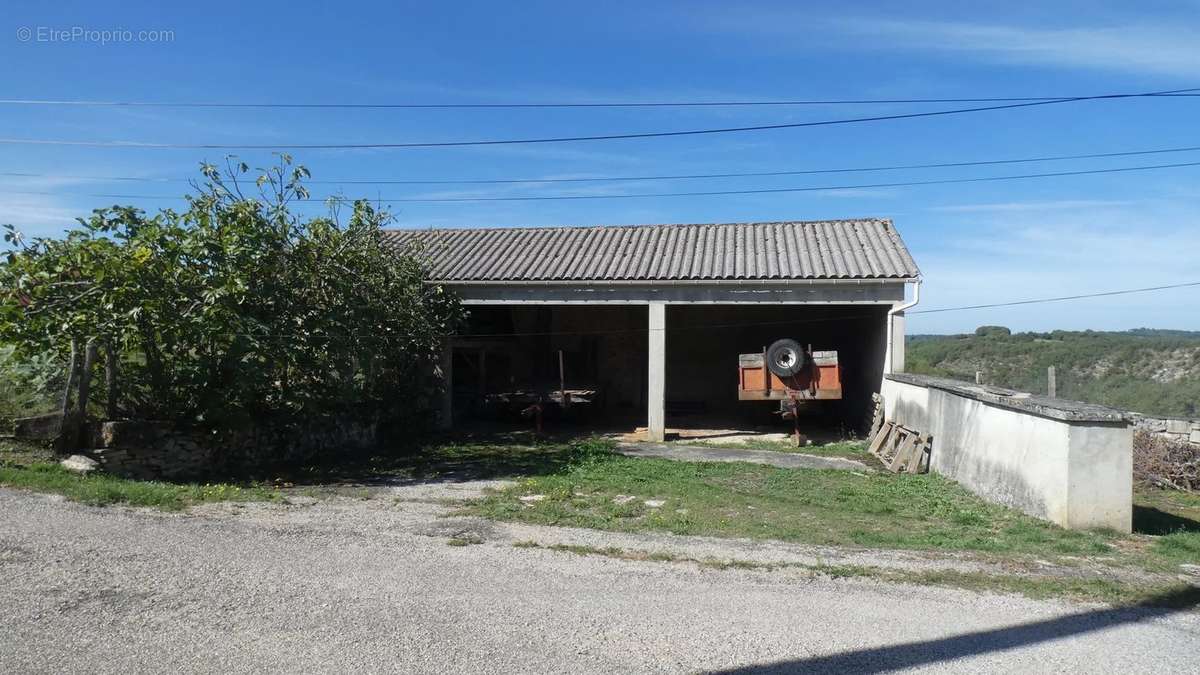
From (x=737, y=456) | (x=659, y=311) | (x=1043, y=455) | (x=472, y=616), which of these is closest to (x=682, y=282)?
(x=659, y=311)

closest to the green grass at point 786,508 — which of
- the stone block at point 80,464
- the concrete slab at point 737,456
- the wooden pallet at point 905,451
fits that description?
the wooden pallet at point 905,451

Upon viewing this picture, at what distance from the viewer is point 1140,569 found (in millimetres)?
6730

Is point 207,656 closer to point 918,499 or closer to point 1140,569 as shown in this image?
point 1140,569

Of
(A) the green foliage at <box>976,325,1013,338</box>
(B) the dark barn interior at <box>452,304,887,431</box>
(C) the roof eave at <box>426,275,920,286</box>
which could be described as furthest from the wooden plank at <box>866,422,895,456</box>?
(A) the green foliage at <box>976,325,1013,338</box>

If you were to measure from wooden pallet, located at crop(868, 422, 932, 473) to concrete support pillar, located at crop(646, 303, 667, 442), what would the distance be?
161 inches

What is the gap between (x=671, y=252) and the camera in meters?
18.0

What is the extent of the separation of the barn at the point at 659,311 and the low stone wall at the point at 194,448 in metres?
5.00

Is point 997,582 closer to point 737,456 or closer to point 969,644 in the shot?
point 969,644

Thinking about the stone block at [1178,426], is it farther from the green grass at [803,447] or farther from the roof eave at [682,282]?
the green grass at [803,447]

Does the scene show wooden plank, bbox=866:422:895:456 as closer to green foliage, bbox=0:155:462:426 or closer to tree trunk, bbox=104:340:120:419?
green foliage, bbox=0:155:462:426

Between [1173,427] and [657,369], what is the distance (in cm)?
845

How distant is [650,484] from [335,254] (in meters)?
5.61

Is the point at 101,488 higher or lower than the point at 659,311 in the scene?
lower

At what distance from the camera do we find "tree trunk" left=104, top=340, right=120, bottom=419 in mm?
9977
